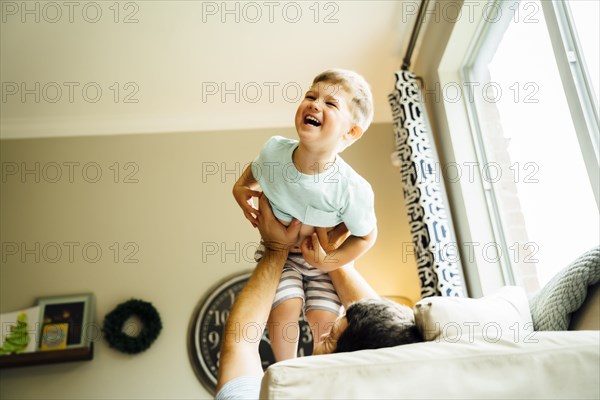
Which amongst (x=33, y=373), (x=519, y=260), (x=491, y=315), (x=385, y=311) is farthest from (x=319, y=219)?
(x=33, y=373)

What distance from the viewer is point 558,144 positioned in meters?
1.99

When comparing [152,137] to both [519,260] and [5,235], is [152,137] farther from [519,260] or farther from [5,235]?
[519,260]

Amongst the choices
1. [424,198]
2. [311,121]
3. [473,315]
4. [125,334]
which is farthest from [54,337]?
[473,315]

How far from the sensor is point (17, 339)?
126 inches

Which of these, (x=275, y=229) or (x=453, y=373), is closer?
(x=453, y=373)

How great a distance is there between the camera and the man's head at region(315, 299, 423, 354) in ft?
3.04

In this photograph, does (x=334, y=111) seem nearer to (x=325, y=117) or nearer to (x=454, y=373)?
(x=325, y=117)

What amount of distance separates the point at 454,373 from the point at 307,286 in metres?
0.74

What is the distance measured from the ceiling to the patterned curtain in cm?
59

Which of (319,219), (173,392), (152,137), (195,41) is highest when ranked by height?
(195,41)

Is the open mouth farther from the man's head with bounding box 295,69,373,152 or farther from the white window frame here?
the white window frame

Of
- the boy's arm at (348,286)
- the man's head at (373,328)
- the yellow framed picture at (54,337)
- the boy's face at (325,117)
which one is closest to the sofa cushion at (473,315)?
the man's head at (373,328)

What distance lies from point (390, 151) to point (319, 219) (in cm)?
267

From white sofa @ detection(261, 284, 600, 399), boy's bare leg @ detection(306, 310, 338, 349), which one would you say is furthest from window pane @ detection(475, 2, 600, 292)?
white sofa @ detection(261, 284, 600, 399)
